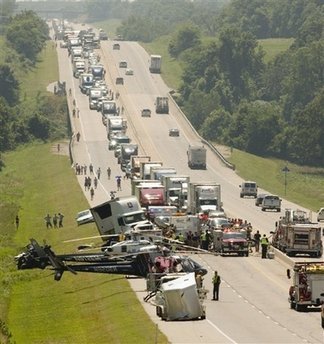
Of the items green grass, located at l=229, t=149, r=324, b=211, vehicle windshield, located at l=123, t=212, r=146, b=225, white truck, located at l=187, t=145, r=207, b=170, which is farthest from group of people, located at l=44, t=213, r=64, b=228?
white truck, located at l=187, t=145, r=207, b=170

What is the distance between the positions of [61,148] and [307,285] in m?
122

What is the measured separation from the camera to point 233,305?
216 feet

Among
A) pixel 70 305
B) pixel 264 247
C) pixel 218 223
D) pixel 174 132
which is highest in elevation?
pixel 218 223

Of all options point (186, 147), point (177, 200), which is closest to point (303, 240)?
point (177, 200)

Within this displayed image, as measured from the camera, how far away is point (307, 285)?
200ft

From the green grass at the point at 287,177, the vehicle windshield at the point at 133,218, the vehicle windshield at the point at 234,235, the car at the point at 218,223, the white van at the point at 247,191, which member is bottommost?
the green grass at the point at 287,177

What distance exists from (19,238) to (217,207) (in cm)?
1353

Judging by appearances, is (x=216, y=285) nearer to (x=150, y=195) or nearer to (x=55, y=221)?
(x=150, y=195)

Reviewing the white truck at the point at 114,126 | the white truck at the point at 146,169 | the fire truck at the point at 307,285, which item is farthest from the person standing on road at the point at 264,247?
the white truck at the point at 114,126

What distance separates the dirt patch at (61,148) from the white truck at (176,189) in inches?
2339

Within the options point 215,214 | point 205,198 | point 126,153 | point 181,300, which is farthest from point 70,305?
point 126,153

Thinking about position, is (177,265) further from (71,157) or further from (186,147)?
(186,147)

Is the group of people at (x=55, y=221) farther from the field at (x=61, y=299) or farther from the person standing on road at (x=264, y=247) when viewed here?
the person standing on road at (x=264, y=247)

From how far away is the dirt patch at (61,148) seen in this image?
177050 mm
